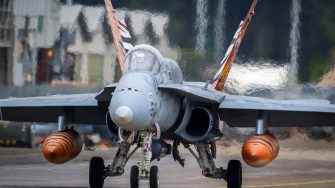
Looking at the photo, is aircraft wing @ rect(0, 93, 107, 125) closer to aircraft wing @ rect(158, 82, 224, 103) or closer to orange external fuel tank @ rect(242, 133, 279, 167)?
aircraft wing @ rect(158, 82, 224, 103)

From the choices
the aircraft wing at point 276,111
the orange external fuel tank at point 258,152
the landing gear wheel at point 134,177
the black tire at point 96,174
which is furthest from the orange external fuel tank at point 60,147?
the orange external fuel tank at point 258,152

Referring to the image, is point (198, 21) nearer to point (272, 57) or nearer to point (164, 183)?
point (272, 57)

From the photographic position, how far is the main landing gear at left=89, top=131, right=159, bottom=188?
610 inches

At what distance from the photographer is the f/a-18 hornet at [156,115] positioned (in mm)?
15359

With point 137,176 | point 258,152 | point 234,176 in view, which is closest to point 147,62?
point 137,176

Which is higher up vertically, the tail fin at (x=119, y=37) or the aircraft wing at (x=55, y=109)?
the tail fin at (x=119, y=37)

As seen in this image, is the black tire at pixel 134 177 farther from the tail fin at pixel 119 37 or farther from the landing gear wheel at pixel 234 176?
the tail fin at pixel 119 37

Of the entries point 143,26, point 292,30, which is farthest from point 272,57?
point 143,26

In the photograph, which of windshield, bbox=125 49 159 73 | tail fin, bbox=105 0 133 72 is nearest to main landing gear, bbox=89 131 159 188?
windshield, bbox=125 49 159 73

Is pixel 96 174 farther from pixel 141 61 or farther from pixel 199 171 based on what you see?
pixel 199 171

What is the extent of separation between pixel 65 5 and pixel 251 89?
4.16 m

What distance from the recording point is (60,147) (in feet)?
54.9

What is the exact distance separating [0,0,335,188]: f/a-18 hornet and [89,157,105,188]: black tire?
1 cm

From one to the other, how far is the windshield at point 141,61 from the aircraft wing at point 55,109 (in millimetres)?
1380
